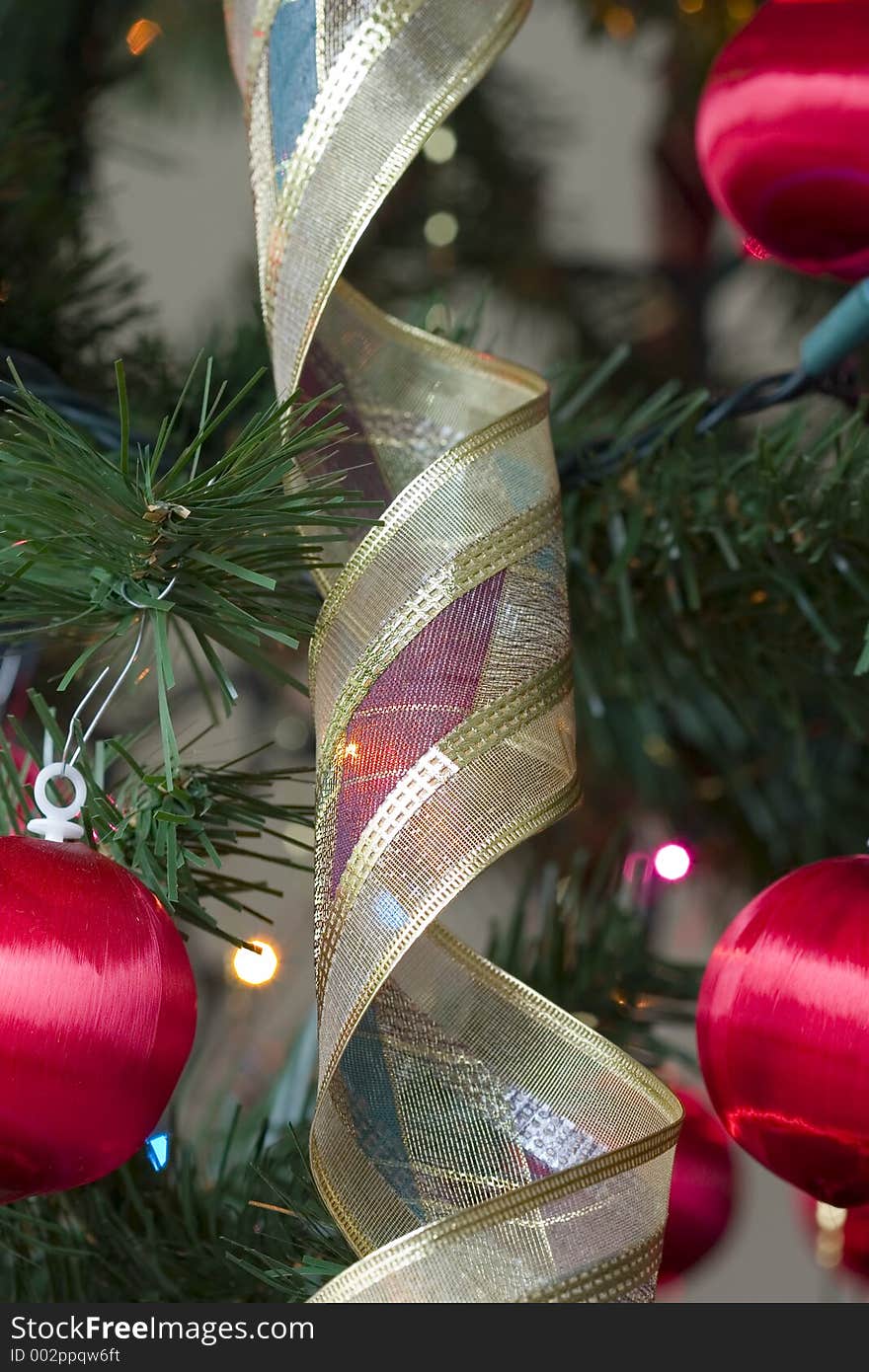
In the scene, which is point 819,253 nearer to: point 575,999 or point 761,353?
point 575,999

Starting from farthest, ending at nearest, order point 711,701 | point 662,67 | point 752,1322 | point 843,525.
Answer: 1. point 662,67
2. point 711,701
3. point 843,525
4. point 752,1322

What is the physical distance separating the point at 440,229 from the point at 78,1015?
1.56 feet

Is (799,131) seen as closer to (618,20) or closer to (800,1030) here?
(800,1030)

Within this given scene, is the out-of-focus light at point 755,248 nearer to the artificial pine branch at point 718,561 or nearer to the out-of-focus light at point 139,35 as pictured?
the artificial pine branch at point 718,561

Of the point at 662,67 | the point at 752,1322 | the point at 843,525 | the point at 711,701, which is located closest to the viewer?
the point at 752,1322

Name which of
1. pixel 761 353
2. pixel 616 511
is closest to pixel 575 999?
pixel 616 511

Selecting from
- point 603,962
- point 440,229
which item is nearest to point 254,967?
point 603,962

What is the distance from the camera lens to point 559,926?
0.39 metres

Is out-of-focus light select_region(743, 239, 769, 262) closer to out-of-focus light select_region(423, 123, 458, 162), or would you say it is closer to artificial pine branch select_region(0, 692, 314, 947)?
artificial pine branch select_region(0, 692, 314, 947)

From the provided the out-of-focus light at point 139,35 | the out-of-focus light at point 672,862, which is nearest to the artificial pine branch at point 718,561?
the out-of-focus light at point 672,862

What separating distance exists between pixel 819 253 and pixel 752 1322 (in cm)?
19

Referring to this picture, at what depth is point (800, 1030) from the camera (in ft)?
0.78

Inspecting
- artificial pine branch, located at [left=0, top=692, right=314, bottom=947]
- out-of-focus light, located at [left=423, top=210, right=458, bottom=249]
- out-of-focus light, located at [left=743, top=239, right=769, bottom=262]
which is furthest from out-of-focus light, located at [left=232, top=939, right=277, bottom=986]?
out-of-focus light, located at [left=423, top=210, right=458, bottom=249]

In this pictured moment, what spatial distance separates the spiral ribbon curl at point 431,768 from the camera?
0.22 metres
